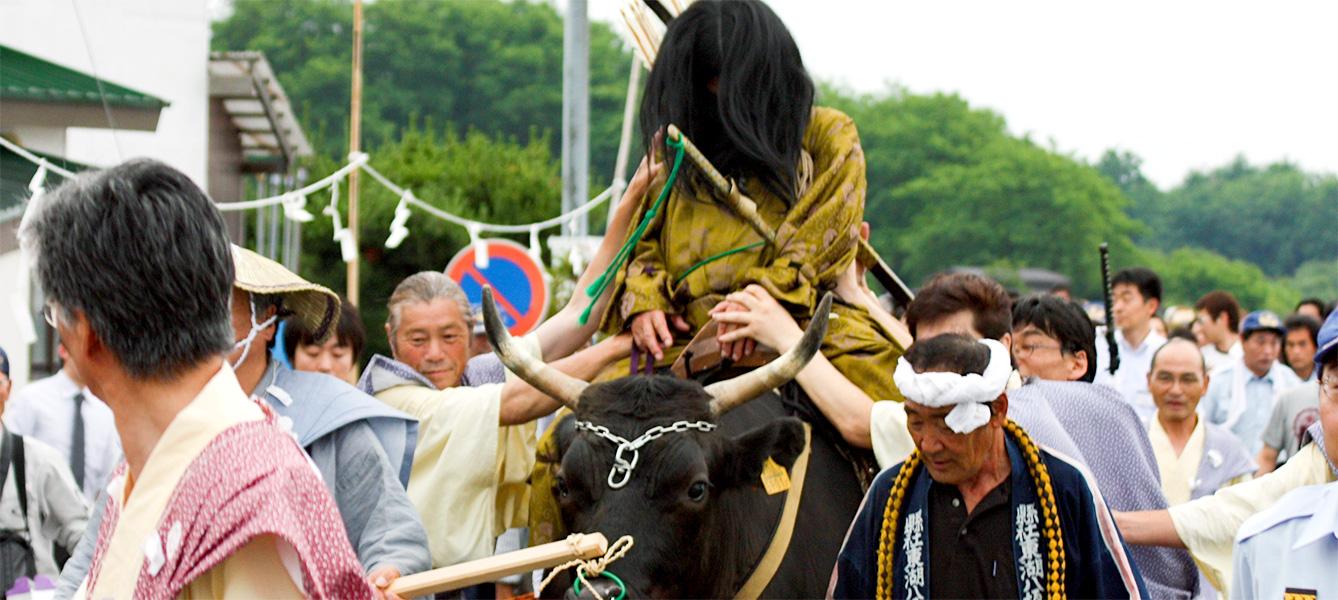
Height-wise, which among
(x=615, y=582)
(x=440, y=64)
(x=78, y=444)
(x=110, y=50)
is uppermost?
(x=440, y=64)

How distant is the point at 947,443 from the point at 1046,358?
1.85 meters

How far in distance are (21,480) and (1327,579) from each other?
5.08 metres

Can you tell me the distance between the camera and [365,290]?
31.0m

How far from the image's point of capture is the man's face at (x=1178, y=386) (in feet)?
25.1

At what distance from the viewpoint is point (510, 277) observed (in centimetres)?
1127

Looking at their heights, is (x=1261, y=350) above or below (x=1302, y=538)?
below

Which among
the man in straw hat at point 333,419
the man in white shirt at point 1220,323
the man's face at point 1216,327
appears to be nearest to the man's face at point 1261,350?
the man in white shirt at point 1220,323

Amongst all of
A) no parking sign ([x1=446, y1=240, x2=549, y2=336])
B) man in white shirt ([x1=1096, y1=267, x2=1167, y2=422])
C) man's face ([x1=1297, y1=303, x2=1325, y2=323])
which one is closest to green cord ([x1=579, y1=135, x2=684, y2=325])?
no parking sign ([x1=446, y1=240, x2=549, y2=336])

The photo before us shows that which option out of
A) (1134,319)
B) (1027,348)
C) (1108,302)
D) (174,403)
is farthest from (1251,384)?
(174,403)

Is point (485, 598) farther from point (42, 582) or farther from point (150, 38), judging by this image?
point (150, 38)

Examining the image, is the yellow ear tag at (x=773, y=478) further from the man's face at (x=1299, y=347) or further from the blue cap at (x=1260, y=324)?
the man's face at (x=1299, y=347)

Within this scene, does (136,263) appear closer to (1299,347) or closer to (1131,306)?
(1131,306)

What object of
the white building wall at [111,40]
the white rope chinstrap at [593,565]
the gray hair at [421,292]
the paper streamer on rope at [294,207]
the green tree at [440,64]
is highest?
the green tree at [440,64]

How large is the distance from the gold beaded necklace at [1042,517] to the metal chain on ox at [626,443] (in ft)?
2.35
